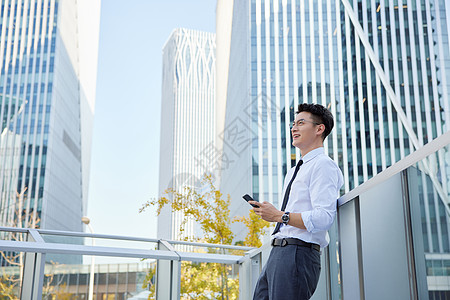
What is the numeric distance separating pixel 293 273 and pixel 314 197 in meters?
0.31

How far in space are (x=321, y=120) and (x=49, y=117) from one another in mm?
51887

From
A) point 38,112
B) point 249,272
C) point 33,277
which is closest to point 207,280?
point 249,272

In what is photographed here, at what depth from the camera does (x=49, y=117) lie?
50906mm

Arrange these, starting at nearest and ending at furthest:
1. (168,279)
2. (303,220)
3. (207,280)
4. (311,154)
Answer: (303,220) → (311,154) → (168,279) → (207,280)

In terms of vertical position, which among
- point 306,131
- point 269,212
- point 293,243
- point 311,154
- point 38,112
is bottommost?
point 293,243

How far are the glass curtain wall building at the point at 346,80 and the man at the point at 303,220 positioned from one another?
35811 mm

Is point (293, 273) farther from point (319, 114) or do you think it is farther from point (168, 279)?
point (168, 279)

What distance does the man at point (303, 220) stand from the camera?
200 cm

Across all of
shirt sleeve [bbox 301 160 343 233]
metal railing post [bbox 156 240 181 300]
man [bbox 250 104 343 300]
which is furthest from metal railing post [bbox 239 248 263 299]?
shirt sleeve [bbox 301 160 343 233]

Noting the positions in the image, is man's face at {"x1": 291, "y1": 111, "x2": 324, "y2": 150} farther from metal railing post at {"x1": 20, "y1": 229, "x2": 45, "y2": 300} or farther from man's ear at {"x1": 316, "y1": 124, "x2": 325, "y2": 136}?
metal railing post at {"x1": 20, "y1": 229, "x2": 45, "y2": 300}

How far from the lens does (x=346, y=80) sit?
132 ft

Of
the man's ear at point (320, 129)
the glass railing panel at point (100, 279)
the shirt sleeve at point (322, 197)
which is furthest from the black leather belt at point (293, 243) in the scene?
the glass railing panel at point (100, 279)

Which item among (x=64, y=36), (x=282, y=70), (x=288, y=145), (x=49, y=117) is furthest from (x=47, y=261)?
(x=64, y=36)

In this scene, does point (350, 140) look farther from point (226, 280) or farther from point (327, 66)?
point (226, 280)
